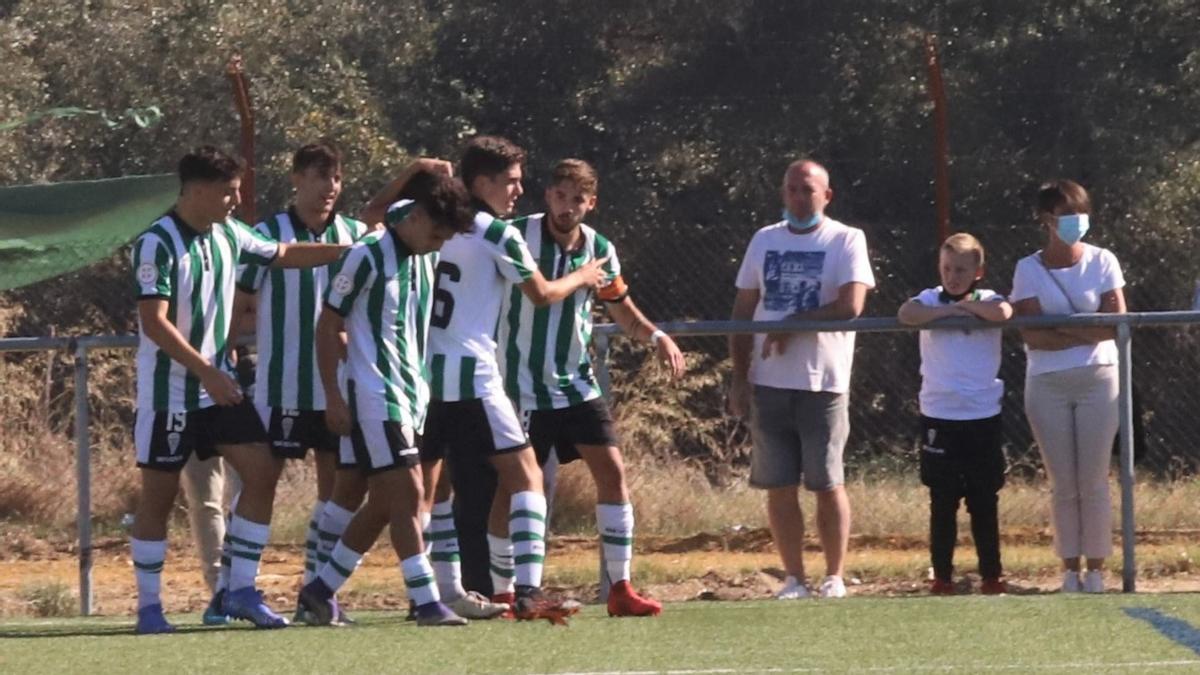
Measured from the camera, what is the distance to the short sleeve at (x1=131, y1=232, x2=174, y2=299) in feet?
24.7

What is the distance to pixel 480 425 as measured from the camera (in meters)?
7.84

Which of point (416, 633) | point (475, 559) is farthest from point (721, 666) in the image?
point (475, 559)

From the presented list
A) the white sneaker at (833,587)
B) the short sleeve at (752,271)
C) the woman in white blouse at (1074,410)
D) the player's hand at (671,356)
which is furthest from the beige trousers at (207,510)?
the woman in white blouse at (1074,410)

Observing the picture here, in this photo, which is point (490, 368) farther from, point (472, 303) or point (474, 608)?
point (474, 608)

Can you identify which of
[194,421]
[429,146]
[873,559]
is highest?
[429,146]

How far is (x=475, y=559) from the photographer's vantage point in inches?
334

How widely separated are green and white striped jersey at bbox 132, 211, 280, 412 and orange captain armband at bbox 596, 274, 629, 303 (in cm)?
138

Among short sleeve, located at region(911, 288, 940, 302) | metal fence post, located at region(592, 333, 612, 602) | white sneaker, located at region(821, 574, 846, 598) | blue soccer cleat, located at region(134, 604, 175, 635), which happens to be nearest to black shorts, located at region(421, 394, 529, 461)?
blue soccer cleat, located at region(134, 604, 175, 635)

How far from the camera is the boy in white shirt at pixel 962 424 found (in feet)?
30.1

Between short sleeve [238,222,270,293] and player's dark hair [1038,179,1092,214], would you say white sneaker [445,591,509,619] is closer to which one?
short sleeve [238,222,270,293]

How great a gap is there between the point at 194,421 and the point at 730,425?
7.43 m

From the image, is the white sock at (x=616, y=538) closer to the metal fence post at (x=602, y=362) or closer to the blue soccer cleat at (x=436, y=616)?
the blue soccer cleat at (x=436, y=616)

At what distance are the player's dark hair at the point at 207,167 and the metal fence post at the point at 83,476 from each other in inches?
73.4

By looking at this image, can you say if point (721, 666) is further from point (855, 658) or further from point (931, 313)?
point (931, 313)
